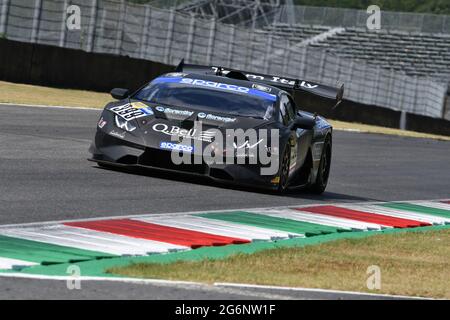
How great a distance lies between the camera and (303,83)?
628 inches

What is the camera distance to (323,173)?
16031 mm

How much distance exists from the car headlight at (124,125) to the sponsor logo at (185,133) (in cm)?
24

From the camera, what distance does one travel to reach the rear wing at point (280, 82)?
51.2 ft

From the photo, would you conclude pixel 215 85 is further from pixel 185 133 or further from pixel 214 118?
pixel 185 133

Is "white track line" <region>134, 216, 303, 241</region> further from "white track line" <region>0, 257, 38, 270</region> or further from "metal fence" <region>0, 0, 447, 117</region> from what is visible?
"metal fence" <region>0, 0, 447, 117</region>

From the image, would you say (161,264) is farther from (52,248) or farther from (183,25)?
(183,25)

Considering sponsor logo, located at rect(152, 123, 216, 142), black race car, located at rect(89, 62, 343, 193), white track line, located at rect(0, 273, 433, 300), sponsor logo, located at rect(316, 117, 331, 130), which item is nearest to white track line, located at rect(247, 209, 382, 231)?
black race car, located at rect(89, 62, 343, 193)

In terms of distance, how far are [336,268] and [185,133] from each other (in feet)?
15.3

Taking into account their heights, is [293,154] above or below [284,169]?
above

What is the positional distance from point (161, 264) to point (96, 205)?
2930 mm
